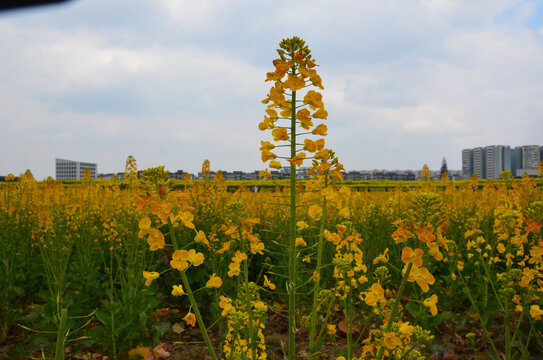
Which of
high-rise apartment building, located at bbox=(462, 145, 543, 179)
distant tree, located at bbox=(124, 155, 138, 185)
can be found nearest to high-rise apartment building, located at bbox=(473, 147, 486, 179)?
high-rise apartment building, located at bbox=(462, 145, 543, 179)

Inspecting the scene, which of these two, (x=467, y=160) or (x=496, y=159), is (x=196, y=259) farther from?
(x=467, y=160)

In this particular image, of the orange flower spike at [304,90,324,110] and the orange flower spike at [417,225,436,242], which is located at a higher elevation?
the orange flower spike at [304,90,324,110]

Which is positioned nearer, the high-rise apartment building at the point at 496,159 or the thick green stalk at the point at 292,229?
the thick green stalk at the point at 292,229

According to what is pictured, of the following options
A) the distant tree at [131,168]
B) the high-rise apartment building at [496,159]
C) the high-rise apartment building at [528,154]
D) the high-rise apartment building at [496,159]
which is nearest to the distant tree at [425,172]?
the distant tree at [131,168]

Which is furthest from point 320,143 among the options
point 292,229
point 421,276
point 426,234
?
point 421,276

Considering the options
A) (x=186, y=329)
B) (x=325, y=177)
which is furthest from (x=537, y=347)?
(x=186, y=329)

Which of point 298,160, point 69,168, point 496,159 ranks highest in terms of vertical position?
point 496,159

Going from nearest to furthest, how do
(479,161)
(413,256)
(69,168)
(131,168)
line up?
(413,256) < (131,168) < (69,168) < (479,161)

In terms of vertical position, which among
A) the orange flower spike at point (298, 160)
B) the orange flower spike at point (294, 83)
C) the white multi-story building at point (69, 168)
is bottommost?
the orange flower spike at point (298, 160)

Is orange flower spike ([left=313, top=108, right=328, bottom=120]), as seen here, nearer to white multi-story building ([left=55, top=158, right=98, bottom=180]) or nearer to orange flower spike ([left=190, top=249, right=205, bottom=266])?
orange flower spike ([left=190, top=249, right=205, bottom=266])

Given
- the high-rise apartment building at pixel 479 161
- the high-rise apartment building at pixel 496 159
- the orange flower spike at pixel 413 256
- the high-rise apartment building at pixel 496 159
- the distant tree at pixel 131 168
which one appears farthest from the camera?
the high-rise apartment building at pixel 479 161

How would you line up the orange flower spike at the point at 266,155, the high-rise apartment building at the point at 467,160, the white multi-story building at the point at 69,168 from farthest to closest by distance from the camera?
the high-rise apartment building at the point at 467,160 → the white multi-story building at the point at 69,168 → the orange flower spike at the point at 266,155

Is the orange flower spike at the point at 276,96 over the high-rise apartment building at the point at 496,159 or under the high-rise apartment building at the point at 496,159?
under

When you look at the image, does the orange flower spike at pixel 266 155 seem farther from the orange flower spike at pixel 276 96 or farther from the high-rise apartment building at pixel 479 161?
the high-rise apartment building at pixel 479 161
